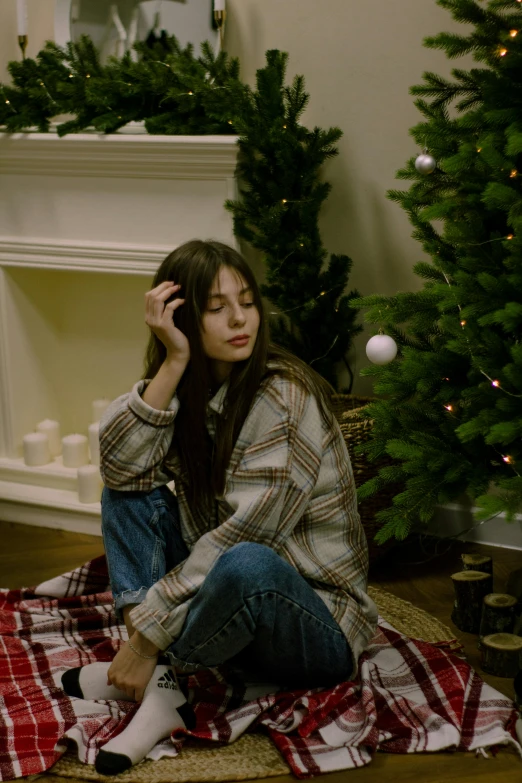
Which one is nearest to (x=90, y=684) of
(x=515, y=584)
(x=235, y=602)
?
(x=235, y=602)

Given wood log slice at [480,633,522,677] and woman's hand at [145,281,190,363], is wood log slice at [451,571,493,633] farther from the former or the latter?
woman's hand at [145,281,190,363]

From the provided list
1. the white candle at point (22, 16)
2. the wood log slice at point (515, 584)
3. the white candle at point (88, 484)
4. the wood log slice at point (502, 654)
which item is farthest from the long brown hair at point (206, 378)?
the white candle at point (22, 16)

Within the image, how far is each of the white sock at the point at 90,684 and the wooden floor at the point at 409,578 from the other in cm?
21

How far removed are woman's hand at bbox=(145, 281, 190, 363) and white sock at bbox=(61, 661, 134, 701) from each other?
656mm

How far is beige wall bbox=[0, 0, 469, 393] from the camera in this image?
261 centimetres

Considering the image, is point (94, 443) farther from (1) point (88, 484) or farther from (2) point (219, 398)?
(2) point (219, 398)

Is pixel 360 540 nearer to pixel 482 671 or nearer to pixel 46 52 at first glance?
pixel 482 671

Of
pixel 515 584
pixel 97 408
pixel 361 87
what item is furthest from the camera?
pixel 97 408

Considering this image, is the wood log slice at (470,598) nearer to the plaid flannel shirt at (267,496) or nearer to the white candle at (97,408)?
the plaid flannel shirt at (267,496)

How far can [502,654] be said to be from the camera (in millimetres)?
2012

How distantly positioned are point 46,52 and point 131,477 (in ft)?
4.90

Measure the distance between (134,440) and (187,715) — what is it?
1.76 ft

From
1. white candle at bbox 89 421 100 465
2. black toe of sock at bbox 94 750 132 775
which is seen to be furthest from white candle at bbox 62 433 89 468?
black toe of sock at bbox 94 750 132 775

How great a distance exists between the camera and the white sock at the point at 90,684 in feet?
6.22
